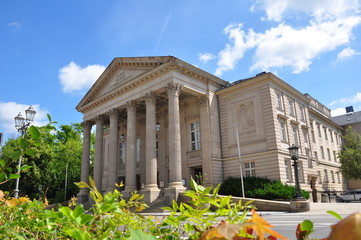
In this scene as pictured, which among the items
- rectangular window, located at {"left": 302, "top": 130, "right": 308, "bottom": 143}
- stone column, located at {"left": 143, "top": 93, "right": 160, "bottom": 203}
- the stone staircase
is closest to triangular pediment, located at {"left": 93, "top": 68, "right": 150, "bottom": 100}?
stone column, located at {"left": 143, "top": 93, "right": 160, "bottom": 203}

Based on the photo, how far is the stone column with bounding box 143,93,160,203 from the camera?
25875mm

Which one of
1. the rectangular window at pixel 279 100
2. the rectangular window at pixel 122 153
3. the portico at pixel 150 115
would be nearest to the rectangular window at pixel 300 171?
the rectangular window at pixel 279 100

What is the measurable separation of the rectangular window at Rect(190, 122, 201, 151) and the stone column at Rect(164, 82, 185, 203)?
17.3 feet

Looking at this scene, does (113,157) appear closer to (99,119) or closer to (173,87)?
(99,119)

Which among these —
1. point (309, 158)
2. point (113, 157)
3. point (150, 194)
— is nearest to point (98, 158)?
point (113, 157)

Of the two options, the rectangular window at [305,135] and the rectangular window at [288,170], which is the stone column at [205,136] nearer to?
the rectangular window at [288,170]

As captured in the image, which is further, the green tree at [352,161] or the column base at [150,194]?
the green tree at [352,161]

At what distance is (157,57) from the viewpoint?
2889cm

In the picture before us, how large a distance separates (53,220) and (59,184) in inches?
2098

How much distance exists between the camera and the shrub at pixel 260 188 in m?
23.9

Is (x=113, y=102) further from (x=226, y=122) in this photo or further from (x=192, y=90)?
(x=226, y=122)

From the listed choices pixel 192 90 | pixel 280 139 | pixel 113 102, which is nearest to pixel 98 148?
pixel 113 102

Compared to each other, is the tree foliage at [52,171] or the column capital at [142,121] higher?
the column capital at [142,121]

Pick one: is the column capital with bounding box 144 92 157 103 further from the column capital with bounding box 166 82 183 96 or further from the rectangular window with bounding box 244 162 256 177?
the rectangular window with bounding box 244 162 256 177
